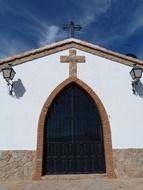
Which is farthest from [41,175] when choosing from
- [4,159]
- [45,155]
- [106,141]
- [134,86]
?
[134,86]

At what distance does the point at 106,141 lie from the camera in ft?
27.6

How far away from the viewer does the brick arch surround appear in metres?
8.09

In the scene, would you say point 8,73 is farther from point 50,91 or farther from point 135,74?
point 135,74

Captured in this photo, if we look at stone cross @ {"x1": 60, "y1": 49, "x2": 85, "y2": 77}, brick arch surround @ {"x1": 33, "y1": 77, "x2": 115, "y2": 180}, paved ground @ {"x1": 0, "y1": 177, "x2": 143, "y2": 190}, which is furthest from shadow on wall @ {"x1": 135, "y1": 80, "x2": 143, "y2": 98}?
paved ground @ {"x1": 0, "y1": 177, "x2": 143, "y2": 190}

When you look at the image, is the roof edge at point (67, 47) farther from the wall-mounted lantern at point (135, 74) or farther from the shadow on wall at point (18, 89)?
the shadow on wall at point (18, 89)

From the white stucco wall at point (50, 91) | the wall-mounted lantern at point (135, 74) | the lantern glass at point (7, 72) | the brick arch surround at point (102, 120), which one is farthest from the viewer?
the wall-mounted lantern at point (135, 74)

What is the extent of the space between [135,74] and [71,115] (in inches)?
103

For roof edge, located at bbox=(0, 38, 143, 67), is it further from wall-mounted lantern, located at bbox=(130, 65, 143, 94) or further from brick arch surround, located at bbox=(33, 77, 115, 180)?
brick arch surround, located at bbox=(33, 77, 115, 180)

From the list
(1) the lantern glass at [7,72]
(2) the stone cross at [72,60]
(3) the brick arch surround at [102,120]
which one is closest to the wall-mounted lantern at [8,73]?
(1) the lantern glass at [7,72]

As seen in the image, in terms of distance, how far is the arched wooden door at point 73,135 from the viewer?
8.34 metres

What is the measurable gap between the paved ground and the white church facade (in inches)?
17.7

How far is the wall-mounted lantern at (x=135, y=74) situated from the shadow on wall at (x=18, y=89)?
3777mm

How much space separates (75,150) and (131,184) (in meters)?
2.13

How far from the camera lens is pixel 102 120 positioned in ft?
28.5
